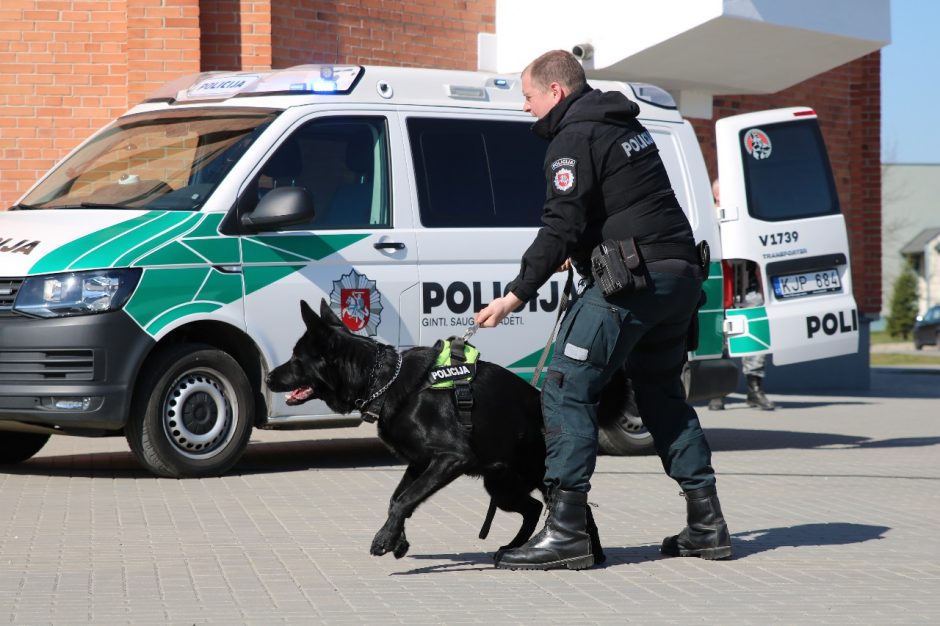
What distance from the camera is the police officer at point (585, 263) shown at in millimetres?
5535

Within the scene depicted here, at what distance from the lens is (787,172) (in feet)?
34.9

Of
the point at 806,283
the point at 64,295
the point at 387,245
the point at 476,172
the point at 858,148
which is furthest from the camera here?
the point at 858,148

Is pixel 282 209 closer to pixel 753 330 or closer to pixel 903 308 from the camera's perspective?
pixel 753 330

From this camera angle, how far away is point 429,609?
495cm

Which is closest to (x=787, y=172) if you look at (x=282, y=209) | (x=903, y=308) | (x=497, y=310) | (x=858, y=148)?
(x=282, y=209)

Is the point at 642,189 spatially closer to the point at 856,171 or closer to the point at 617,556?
the point at 617,556

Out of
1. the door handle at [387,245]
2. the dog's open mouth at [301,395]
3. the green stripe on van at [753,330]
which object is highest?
the door handle at [387,245]

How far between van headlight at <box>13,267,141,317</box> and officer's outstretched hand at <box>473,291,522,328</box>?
2953mm

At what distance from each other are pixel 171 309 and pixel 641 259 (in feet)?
10.8

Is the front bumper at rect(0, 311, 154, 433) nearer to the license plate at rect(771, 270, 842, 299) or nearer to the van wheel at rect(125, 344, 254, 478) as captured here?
the van wheel at rect(125, 344, 254, 478)

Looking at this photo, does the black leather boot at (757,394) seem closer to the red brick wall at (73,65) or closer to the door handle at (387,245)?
the red brick wall at (73,65)

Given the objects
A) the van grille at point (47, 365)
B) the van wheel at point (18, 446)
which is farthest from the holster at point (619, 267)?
the van wheel at point (18, 446)

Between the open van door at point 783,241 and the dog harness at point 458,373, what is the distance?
4791 millimetres

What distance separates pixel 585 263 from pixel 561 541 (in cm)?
111
